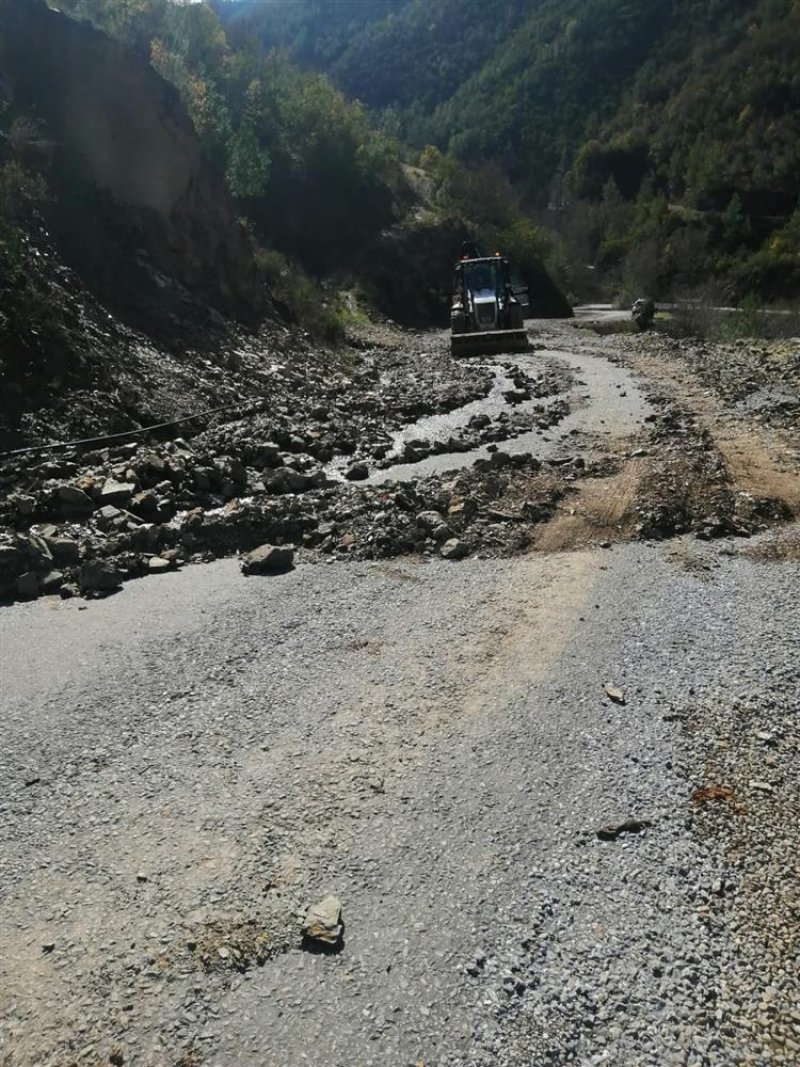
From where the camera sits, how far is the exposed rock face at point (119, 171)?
14.6 metres

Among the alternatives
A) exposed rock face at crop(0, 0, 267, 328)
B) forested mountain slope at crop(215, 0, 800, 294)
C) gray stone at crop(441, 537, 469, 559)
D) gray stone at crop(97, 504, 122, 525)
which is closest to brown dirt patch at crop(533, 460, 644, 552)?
gray stone at crop(441, 537, 469, 559)

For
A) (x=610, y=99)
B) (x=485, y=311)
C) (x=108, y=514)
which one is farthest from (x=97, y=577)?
(x=610, y=99)

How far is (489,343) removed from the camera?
23547 mm

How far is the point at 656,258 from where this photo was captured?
2876 inches

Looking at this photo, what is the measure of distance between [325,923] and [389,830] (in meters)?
0.66

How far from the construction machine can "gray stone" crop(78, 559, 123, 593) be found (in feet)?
59.9

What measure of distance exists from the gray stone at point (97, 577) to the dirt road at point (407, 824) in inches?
9.2

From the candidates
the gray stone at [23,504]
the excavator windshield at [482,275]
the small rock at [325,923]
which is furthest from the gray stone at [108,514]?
the excavator windshield at [482,275]

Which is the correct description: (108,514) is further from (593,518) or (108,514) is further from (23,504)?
(593,518)

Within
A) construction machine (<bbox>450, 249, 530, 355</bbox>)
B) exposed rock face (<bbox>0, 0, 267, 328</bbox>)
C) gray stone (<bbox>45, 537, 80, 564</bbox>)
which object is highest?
exposed rock face (<bbox>0, 0, 267, 328</bbox>)

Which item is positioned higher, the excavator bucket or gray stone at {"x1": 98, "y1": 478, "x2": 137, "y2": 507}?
the excavator bucket

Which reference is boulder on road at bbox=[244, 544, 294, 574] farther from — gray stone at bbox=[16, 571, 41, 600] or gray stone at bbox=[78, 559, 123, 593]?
gray stone at bbox=[16, 571, 41, 600]

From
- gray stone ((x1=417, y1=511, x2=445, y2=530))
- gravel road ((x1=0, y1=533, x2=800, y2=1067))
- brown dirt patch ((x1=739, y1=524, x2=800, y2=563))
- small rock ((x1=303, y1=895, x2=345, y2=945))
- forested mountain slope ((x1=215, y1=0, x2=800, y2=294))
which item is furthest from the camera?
forested mountain slope ((x1=215, y1=0, x2=800, y2=294))

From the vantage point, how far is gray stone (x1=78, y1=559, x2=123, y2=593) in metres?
6.82
